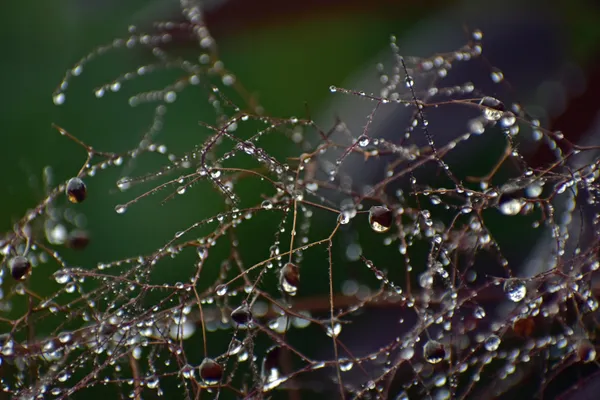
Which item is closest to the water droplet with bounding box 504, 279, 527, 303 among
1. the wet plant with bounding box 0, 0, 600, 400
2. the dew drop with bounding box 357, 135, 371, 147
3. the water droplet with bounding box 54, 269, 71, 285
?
the wet plant with bounding box 0, 0, 600, 400

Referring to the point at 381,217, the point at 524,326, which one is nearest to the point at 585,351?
the point at 524,326

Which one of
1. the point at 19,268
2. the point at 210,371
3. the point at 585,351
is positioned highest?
the point at 19,268

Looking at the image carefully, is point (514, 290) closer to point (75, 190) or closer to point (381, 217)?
point (381, 217)

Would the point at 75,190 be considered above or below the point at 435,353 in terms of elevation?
above

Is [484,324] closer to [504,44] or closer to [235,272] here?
[235,272]

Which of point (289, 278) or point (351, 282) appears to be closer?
point (289, 278)

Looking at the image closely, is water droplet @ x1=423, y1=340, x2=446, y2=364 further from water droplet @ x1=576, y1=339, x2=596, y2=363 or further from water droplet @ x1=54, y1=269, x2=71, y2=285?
water droplet @ x1=54, y1=269, x2=71, y2=285

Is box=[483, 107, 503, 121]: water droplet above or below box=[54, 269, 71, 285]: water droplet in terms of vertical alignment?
below

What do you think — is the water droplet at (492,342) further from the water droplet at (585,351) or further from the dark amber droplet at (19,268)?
the dark amber droplet at (19,268)

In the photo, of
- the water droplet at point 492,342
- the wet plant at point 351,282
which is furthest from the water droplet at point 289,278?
the water droplet at point 492,342
